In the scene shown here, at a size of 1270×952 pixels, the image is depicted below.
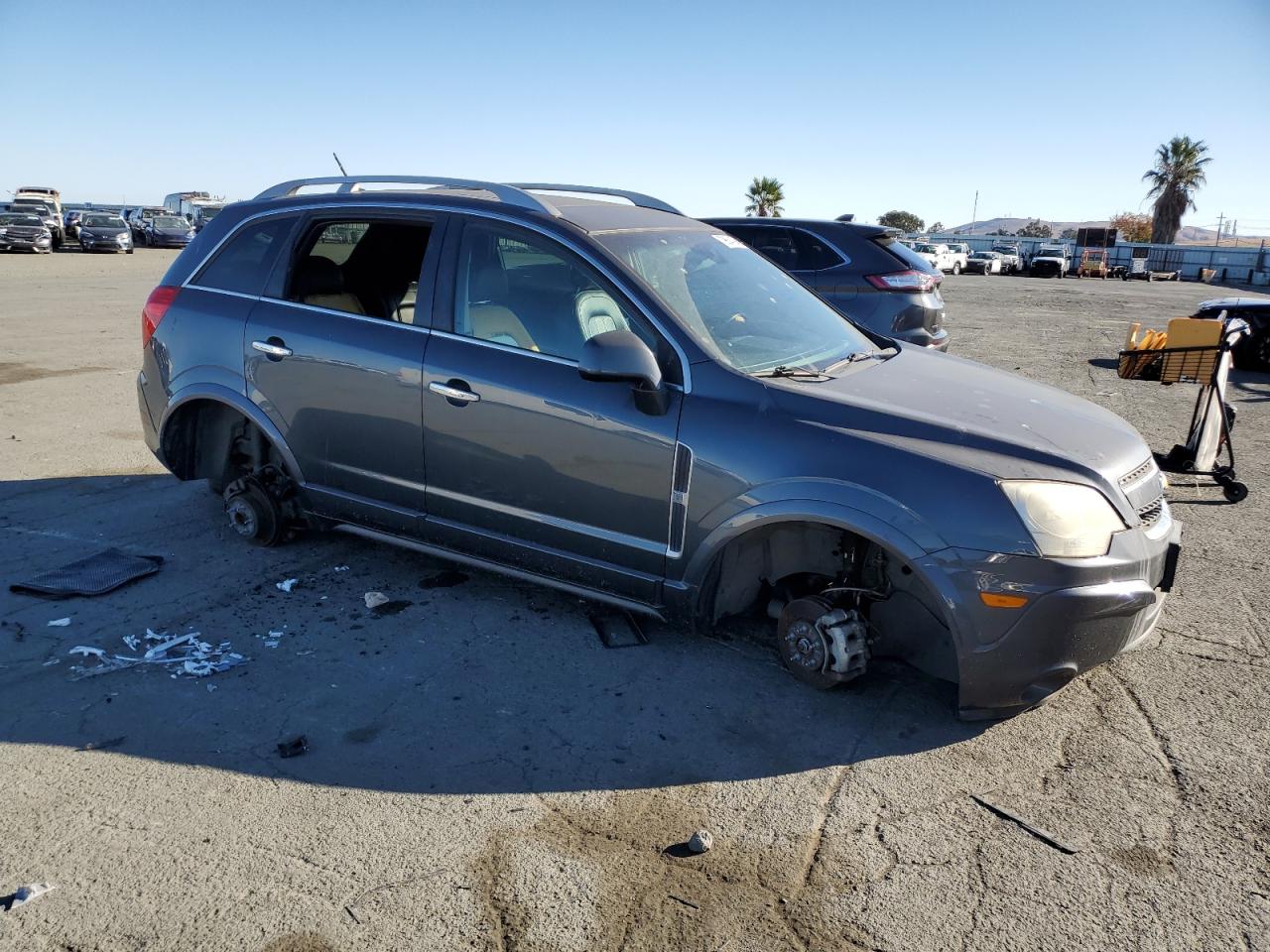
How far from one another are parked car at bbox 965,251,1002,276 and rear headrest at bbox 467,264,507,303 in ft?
158

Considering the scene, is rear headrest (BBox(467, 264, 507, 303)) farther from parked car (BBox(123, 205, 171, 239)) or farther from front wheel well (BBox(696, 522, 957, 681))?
parked car (BBox(123, 205, 171, 239))

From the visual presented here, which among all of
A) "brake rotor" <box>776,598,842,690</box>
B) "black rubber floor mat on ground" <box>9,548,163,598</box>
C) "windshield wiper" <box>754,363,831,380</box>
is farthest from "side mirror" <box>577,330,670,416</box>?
"black rubber floor mat on ground" <box>9,548,163,598</box>

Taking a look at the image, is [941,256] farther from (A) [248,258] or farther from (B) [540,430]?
(B) [540,430]

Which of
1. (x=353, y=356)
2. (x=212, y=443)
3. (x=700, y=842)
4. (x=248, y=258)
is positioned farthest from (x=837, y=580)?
(x=212, y=443)

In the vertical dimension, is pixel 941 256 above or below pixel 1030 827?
above

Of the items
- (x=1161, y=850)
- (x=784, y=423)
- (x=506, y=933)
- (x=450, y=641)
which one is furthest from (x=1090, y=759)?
(x=450, y=641)

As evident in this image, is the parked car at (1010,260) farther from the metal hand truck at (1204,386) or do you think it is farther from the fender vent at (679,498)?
the fender vent at (679,498)

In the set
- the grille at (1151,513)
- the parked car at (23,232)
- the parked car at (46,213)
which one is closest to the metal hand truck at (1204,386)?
the grille at (1151,513)

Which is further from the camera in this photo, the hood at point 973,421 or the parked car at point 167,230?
the parked car at point 167,230

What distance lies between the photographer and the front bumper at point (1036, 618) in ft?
10.7

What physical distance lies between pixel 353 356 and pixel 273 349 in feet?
1.78

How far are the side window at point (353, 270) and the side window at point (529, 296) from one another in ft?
1.84

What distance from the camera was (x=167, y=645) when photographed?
4.12 metres

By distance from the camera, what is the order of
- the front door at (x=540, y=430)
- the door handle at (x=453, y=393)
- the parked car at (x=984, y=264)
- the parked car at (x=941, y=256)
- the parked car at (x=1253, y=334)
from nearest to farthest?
1. the front door at (x=540, y=430)
2. the door handle at (x=453, y=393)
3. the parked car at (x=1253, y=334)
4. the parked car at (x=941, y=256)
5. the parked car at (x=984, y=264)
